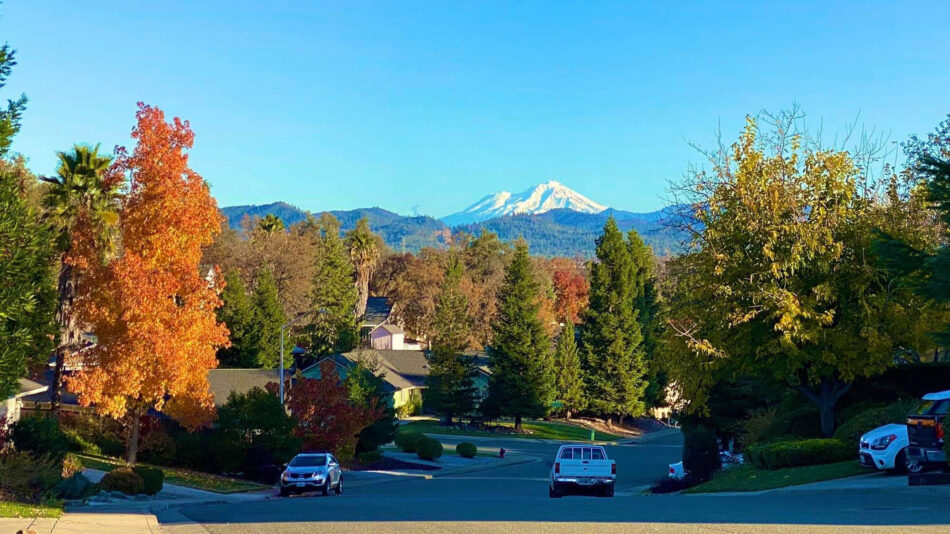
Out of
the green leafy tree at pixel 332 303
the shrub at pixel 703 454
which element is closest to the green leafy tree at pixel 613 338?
the green leafy tree at pixel 332 303

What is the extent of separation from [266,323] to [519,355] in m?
22.2

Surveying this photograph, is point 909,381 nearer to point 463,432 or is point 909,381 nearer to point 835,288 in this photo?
point 835,288

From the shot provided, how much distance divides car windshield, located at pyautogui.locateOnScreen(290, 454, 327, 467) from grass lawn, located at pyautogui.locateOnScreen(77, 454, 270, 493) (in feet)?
10.1

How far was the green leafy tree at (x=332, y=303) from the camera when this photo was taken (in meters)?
95.0

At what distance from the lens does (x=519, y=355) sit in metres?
79.4

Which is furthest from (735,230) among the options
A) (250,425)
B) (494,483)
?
(250,425)

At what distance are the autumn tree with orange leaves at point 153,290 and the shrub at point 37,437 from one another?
5.03 metres

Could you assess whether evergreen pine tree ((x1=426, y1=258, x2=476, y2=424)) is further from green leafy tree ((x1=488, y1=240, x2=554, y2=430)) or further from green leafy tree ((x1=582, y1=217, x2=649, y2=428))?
green leafy tree ((x1=582, y1=217, x2=649, y2=428))

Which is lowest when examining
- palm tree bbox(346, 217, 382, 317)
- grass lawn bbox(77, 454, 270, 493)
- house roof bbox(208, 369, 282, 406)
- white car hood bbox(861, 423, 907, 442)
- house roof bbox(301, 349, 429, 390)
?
grass lawn bbox(77, 454, 270, 493)

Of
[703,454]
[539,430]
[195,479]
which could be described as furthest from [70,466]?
[539,430]

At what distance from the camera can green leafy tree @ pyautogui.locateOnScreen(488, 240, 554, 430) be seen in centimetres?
7881

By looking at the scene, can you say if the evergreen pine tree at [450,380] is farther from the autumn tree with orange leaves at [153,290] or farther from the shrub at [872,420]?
the shrub at [872,420]

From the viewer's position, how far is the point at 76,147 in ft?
131

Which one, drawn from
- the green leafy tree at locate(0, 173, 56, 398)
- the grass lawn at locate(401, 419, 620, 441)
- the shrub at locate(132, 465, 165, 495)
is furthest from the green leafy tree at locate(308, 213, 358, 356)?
the green leafy tree at locate(0, 173, 56, 398)
